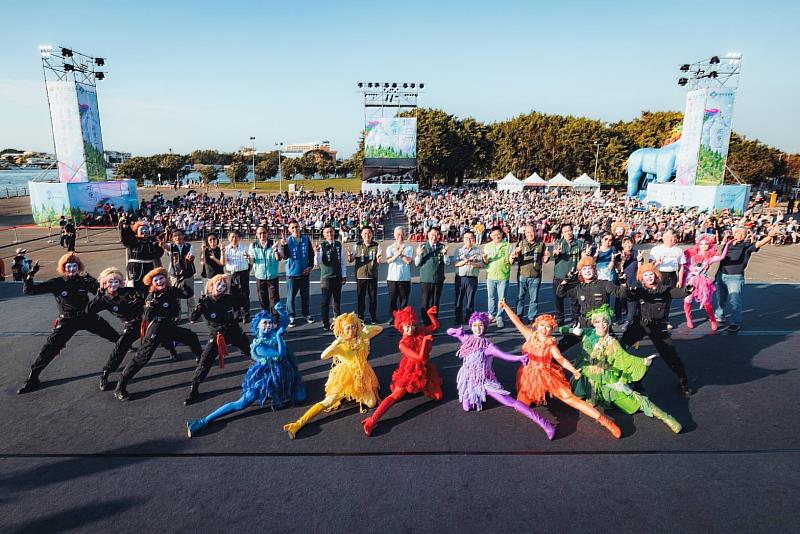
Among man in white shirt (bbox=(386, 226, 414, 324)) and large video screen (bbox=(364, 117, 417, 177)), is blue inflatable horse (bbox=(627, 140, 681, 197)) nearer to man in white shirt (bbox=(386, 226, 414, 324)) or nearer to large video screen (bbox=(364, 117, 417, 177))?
large video screen (bbox=(364, 117, 417, 177))

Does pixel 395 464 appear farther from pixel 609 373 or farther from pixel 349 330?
pixel 609 373

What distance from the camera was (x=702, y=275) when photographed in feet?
22.4

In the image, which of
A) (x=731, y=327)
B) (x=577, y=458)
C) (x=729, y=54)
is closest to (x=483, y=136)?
(x=729, y=54)

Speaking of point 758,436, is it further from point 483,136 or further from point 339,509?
point 483,136

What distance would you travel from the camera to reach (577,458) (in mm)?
3598

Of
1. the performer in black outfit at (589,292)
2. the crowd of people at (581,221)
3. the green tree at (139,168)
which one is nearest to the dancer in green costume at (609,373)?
the performer in black outfit at (589,292)

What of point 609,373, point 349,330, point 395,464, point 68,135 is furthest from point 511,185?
point 395,464

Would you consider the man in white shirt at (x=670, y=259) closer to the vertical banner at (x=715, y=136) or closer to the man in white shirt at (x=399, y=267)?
the man in white shirt at (x=399, y=267)

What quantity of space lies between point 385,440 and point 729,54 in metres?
30.4

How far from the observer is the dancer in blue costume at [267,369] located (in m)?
4.18

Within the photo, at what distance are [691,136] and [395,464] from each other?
29295 mm

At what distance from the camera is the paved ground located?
2.95 m

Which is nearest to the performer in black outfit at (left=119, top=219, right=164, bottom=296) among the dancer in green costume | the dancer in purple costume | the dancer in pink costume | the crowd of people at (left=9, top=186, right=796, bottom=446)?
the crowd of people at (left=9, top=186, right=796, bottom=446)

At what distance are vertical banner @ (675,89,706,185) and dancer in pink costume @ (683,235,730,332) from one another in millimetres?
22635
